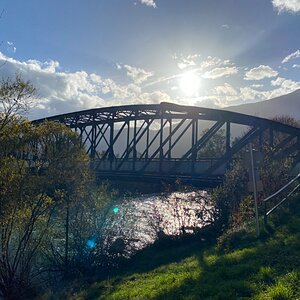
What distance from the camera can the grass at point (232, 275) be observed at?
635cm

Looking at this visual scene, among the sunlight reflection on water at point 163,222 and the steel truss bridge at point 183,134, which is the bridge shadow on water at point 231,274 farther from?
the steel truss bridge at point 183,134

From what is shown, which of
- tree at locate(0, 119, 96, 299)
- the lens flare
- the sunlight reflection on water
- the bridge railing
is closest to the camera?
tree at locate(0, 119, 96, 299)

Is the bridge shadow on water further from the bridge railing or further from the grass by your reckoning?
the bridge railing

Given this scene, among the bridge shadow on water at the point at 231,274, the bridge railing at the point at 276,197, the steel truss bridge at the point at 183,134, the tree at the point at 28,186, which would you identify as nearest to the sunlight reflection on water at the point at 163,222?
the bridge shadow on water at the point at 231,274

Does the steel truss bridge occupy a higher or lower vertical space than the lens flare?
higher

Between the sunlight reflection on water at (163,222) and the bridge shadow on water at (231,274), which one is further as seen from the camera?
the sunlight reflection on water at (163,222)

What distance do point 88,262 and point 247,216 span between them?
627 centimetres

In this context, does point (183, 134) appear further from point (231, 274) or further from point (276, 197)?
point (231, 274)

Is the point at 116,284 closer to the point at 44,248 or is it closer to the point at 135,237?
the point at 44,248

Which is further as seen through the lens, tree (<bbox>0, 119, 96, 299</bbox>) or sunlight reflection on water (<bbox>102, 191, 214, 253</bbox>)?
sunlight reflection on water (<bbox>102, 191, 214, 253</bbox>)

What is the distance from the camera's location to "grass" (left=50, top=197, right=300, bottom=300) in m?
6.35

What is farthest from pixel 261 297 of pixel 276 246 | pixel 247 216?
pixel 247 216

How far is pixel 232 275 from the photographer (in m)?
7.32

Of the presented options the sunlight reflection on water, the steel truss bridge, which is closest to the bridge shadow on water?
the sunlight reflection on water
